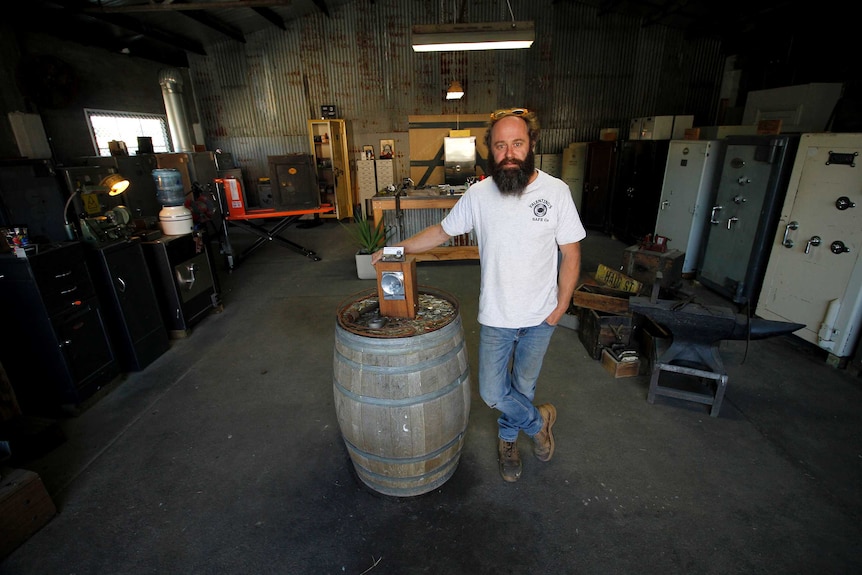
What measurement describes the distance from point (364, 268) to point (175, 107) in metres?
5.30

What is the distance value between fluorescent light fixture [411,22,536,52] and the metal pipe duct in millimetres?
5793

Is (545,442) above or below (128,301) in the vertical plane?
below

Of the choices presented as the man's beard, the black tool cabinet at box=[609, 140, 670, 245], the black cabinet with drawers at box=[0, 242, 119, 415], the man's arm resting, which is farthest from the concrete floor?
the black tool cabinet at box=[609, 140, 670, 245]

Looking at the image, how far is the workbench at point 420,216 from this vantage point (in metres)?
5.32

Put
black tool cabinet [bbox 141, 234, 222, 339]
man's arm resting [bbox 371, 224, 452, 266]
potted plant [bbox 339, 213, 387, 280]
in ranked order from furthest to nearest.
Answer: potted plant [bbox 339, 213, 387, 280]
black tool cabinet [bbox 141, 234, 222, 339]
man's arm resting [bbox 371, 224, 452, 266]

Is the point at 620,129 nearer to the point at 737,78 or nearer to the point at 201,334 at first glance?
the point at 737,78

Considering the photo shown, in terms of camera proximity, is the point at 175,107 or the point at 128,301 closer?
the point at 128,301

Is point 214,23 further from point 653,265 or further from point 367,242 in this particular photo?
point 653,265

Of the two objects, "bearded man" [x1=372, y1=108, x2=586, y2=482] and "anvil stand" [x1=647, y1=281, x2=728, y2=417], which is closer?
"bearded man" [x1=372, y1=108, x2=586, y2=482]

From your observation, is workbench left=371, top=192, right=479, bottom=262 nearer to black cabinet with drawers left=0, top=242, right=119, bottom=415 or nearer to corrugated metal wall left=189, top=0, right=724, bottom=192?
black cabinet with drawers left=0, top=242, right=119, bottom=415

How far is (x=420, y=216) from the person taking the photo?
18.9 feet

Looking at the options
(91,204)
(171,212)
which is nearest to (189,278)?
(171,212)

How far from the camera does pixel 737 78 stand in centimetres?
873

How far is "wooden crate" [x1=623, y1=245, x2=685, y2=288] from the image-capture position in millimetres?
3795
